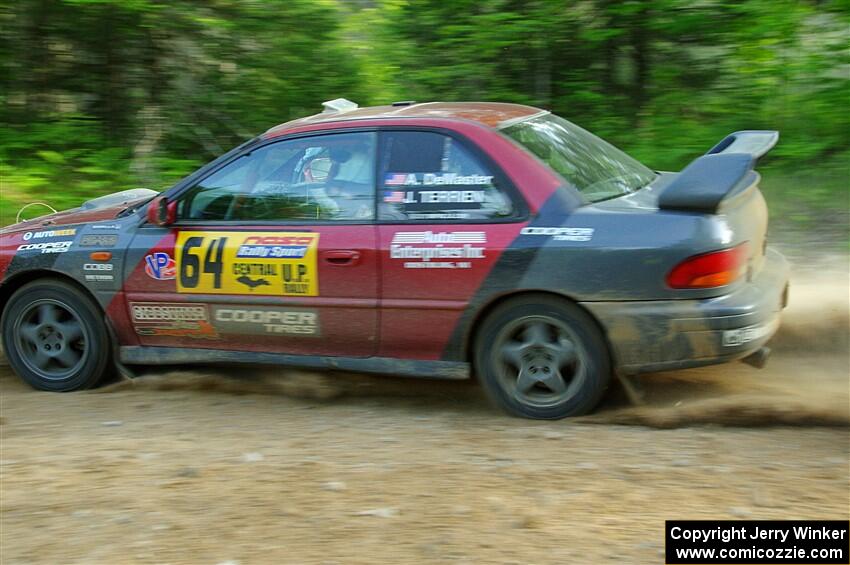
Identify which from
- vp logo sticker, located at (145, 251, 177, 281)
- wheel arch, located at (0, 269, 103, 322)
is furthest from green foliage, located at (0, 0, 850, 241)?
vp logo sticker, located at (145, 251, 177, 281)

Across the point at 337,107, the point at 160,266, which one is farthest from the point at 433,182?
the point at 160,266

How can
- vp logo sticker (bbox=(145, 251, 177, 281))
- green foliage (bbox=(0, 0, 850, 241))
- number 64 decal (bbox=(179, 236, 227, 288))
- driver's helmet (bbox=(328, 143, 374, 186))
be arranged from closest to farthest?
1. driver's helmet (bbox=(328, 143, 374, 186))
2. number 64 decal (bbox=(179, 236, 227, 288))
3. vp logo sticker (bbox=(145, 251, 177, 281))
4. green foliage (bbox=(0, 0, 850, 241))

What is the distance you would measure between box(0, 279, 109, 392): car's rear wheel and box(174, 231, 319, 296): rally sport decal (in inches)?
27.4

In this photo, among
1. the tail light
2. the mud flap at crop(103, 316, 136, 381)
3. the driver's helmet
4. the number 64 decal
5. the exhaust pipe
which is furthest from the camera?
the mud flap at crop(103, 316, 136, 381)

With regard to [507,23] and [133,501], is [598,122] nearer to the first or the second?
[507,23]

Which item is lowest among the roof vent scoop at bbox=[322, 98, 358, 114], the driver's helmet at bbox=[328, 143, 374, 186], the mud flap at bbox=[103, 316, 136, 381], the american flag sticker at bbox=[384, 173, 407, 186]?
the mud flap at bbox=[103, 316, 136, 381]

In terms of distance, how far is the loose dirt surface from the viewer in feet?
11.2

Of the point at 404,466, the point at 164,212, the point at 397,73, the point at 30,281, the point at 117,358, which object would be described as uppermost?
the point at 397,73

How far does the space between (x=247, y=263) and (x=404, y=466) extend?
4.99ft

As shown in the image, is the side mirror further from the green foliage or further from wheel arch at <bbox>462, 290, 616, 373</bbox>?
the green foliage

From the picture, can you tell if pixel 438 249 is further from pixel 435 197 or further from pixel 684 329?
pixel 684 329

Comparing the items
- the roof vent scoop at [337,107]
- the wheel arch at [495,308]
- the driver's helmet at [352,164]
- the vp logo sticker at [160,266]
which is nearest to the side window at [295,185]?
the driver's helmet at [352,164]

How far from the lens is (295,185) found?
196 inches

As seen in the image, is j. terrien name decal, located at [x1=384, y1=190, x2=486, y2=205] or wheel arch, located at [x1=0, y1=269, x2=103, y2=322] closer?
j. terrien name decal, located at [x1=384, y1=190, x2=486, y2=205]
